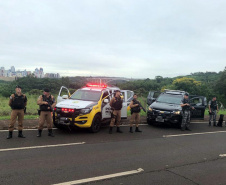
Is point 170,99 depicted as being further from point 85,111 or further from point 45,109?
point 45,109

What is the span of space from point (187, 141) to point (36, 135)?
212 inches

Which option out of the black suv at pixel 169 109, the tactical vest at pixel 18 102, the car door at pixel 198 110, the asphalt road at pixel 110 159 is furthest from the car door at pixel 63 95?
the car door at pixel 198 110

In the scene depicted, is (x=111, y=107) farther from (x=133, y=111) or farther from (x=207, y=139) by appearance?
(x=207, y=139)

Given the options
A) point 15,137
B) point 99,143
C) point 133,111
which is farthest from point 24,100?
point 133,111

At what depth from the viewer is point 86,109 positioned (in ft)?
29.3

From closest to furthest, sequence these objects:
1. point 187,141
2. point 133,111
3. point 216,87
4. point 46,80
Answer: point 187,141 → point 133,111 → point 46,80 → point 216,87

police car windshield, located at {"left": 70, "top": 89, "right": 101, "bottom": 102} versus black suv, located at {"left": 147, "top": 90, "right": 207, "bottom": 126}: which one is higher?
police car windshield, located at {"left": 70, "top": 89, "right": 101, "bottom": 102}

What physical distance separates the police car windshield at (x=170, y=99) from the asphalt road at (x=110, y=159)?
3958mm

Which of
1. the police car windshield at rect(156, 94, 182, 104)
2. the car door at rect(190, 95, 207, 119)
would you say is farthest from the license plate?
the car door at rect(190, 95, 207, 119)

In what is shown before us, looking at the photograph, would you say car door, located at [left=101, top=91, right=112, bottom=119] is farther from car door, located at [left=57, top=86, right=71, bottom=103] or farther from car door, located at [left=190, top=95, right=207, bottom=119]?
car door, located at [left=190, top=95, right=207, bottom=119]

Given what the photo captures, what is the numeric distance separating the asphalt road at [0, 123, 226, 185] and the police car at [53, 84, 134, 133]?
48cm

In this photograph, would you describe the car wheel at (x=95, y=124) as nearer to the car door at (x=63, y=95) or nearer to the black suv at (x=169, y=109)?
the car door at (x=63, y=95)

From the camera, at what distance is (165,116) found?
11414 mm

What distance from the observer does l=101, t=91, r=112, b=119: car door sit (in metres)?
9.85
